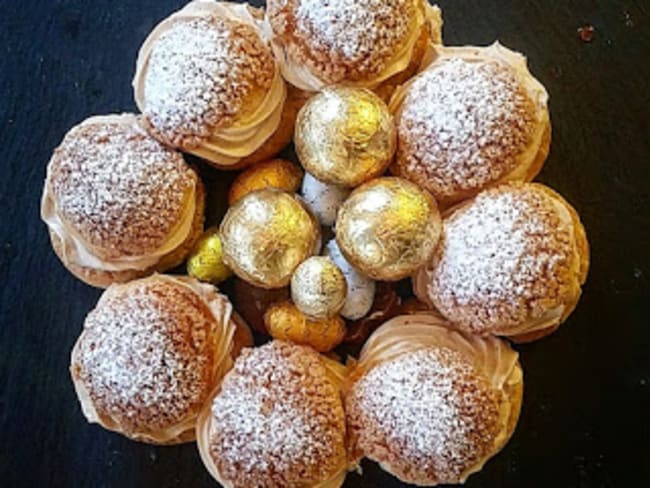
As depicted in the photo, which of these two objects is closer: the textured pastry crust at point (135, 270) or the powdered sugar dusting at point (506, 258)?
the powdered sugar dusting at point (506, 258)

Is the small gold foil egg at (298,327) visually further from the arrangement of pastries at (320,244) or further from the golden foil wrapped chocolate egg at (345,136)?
the golden foil wrapped chocolate egg at (345,136)

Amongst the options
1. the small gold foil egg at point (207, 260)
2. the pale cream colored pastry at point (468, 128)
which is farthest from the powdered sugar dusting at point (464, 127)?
the small gold foil egg at point (207, 260)

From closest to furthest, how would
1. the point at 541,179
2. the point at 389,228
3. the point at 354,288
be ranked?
the point at 389,228
the point at 354,288
the point at 541,179

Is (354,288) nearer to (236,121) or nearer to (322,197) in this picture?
(322,197)

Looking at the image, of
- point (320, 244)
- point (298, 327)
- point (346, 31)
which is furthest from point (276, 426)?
point (346, 31)

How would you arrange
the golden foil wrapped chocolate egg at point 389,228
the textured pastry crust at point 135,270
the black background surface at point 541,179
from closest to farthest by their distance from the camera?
the golden foil wrapped chocolate egg at point 389,228 < the textured pastry crust at point 135,270 < the black background surface at point 541,179

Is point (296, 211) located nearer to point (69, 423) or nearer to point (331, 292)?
point (331, 292)
